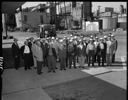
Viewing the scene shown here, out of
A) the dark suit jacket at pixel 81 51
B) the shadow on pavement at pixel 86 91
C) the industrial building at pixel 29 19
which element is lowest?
the shadow on pavement at pixel 86 91

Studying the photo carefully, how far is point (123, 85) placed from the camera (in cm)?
812

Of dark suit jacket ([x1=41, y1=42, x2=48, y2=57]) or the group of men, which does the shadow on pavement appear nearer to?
the group of men

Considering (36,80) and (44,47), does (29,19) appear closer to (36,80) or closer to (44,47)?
(44,47)

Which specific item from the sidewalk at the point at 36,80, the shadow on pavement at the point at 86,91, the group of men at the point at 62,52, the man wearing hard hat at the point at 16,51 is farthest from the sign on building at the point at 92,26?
the shadow on pavement at the point at 86,91

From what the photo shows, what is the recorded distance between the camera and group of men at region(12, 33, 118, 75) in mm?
10164

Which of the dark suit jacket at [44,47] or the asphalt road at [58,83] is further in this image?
the dark suit jacket at [44,47]

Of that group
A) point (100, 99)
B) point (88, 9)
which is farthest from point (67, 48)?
point (88, 9)

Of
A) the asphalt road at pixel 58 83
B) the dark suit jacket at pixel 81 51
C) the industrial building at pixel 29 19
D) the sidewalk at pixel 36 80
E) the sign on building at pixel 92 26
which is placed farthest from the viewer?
the industrial building at pixel 29 19

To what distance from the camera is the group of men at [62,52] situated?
10164 mm

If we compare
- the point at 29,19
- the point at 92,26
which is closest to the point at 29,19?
the point at 29,19

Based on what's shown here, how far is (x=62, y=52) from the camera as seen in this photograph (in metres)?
10.5

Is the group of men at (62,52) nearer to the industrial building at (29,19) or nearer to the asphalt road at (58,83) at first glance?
the asphalt road at (58,83)

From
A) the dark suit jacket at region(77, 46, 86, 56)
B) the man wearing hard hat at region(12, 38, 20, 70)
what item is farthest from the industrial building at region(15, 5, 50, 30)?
the dark suit jacket at region(77, 46, 86, 56)

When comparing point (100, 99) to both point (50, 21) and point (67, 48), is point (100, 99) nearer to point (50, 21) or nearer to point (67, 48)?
point (67, 48)
